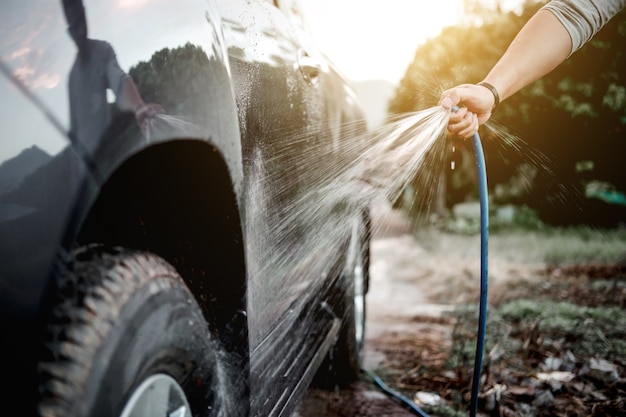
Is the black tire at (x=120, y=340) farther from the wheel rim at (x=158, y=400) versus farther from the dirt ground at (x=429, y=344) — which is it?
the dirt ground at (x=429, y=344)

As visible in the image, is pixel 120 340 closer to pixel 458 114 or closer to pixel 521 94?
pixel 458 114

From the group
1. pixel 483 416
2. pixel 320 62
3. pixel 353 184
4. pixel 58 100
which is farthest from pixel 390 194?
pixel 58 100

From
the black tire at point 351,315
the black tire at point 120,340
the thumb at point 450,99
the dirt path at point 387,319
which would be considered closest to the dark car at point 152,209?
the black tire at point 120,340

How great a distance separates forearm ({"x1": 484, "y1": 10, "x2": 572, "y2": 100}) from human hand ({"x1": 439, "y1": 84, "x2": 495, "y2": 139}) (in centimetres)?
15

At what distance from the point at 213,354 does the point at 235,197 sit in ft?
1.43

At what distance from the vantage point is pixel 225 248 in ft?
5.07

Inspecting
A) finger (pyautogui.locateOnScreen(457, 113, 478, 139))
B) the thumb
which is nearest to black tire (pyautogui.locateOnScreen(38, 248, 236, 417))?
the thumb

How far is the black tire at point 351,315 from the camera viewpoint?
3219 mm

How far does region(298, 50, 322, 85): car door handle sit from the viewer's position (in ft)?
7.59

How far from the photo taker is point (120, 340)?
105 cm

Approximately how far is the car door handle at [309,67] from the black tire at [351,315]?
1.12m

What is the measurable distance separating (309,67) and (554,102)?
18.6ft

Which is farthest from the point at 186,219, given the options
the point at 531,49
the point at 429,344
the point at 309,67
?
the point at 429,344

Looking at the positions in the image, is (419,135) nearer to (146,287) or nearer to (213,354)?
(213,354)
